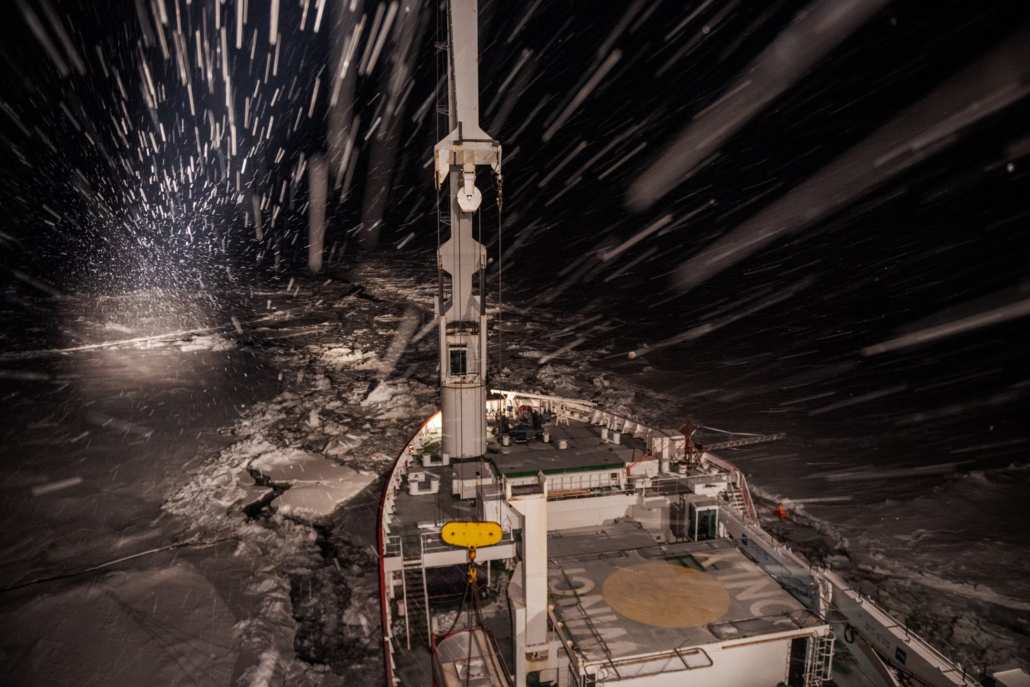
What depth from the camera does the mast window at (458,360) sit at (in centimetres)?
1441

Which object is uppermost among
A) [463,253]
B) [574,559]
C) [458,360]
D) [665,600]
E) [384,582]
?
[463,253]

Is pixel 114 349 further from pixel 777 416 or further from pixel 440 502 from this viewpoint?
pixel 777 416

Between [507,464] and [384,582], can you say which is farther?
[507,464]

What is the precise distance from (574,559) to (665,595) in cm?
170

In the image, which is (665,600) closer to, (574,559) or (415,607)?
(574,559)

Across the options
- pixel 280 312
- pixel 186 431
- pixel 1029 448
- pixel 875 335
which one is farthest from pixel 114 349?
pixel 875 335

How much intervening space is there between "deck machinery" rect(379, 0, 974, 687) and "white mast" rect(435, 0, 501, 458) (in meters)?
0.04

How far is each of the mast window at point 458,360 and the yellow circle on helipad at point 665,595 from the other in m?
6.51

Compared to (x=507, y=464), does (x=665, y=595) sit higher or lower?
lower

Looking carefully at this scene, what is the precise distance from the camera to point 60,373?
34000 millimetres

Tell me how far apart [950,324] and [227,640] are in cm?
5475

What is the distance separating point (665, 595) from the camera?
9.05 meters

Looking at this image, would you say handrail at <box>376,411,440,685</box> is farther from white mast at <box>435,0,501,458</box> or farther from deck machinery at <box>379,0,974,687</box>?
white mast at <box>435,0,501,458</box>

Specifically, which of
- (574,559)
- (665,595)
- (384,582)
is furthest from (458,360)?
(665,595)
